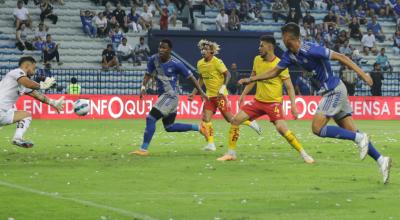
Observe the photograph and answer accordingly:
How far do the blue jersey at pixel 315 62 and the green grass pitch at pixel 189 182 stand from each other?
4.91ft

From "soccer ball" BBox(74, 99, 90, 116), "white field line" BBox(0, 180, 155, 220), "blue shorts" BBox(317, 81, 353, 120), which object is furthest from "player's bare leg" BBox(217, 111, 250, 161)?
"white field line" BBox(0, 180, 155, 220)

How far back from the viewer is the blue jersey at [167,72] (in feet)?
69.5

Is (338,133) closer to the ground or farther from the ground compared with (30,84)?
closer to the ground

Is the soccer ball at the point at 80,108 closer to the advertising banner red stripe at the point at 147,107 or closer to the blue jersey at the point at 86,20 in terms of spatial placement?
the advertising banner red stripe at the point at 147,107

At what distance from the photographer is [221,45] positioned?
45219 mm

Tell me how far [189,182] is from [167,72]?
20.1 feet

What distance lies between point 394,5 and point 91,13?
17.1 m

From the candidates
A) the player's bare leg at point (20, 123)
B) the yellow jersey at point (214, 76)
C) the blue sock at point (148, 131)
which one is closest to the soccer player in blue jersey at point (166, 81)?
the blue sock at point (148, 131)

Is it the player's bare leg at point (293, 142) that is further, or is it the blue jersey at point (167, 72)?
the blue jersey at point (167, 72)

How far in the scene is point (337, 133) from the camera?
1581 centimetres

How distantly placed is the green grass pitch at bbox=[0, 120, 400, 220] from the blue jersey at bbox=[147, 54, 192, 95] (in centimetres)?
134

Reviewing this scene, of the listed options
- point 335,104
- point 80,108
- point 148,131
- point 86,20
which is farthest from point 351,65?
point 86,20

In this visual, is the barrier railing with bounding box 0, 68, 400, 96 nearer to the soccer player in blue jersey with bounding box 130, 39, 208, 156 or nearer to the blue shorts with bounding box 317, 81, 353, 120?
the soccer player in blue jersey with bounding box 130, 39, 208, 156

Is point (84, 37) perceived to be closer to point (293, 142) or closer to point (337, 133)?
point (293, 142)
